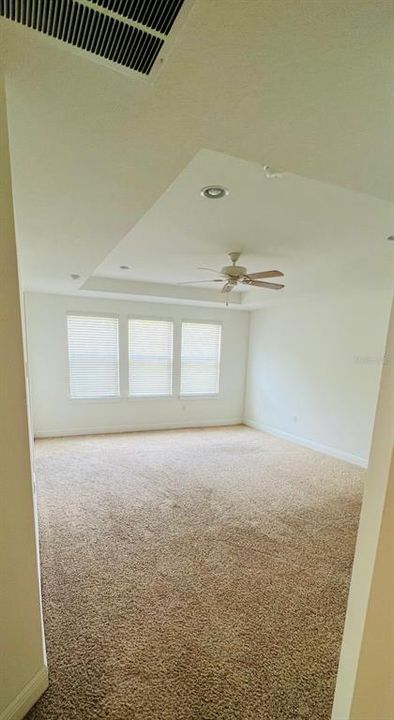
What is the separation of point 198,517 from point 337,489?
1.78 m

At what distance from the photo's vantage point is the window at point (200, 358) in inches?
241

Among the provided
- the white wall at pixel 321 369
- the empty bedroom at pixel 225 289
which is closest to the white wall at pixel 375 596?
the empty bedroom at pixel 225 289

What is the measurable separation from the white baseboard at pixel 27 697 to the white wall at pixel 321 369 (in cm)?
411

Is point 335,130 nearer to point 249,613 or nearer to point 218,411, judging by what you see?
point 249,613

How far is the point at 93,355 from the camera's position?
544 centimetres

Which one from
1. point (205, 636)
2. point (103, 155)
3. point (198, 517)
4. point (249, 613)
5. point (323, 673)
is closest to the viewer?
point (103, 155)

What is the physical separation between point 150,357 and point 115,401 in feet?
3.37

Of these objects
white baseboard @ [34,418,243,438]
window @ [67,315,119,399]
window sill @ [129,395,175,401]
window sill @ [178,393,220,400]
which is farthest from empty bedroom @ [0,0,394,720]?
window sill @ [178,393,220,400]

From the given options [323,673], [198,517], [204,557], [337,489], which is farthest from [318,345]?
[323,673]

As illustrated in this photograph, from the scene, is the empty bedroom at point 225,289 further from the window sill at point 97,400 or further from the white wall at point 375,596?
the window sill at point 97,400

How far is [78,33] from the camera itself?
2.76 feet

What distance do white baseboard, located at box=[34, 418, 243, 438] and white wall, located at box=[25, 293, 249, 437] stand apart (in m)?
0.02

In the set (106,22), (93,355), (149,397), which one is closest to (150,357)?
(149,397)

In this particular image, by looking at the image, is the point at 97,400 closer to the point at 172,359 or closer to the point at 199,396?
the point at 172,359
